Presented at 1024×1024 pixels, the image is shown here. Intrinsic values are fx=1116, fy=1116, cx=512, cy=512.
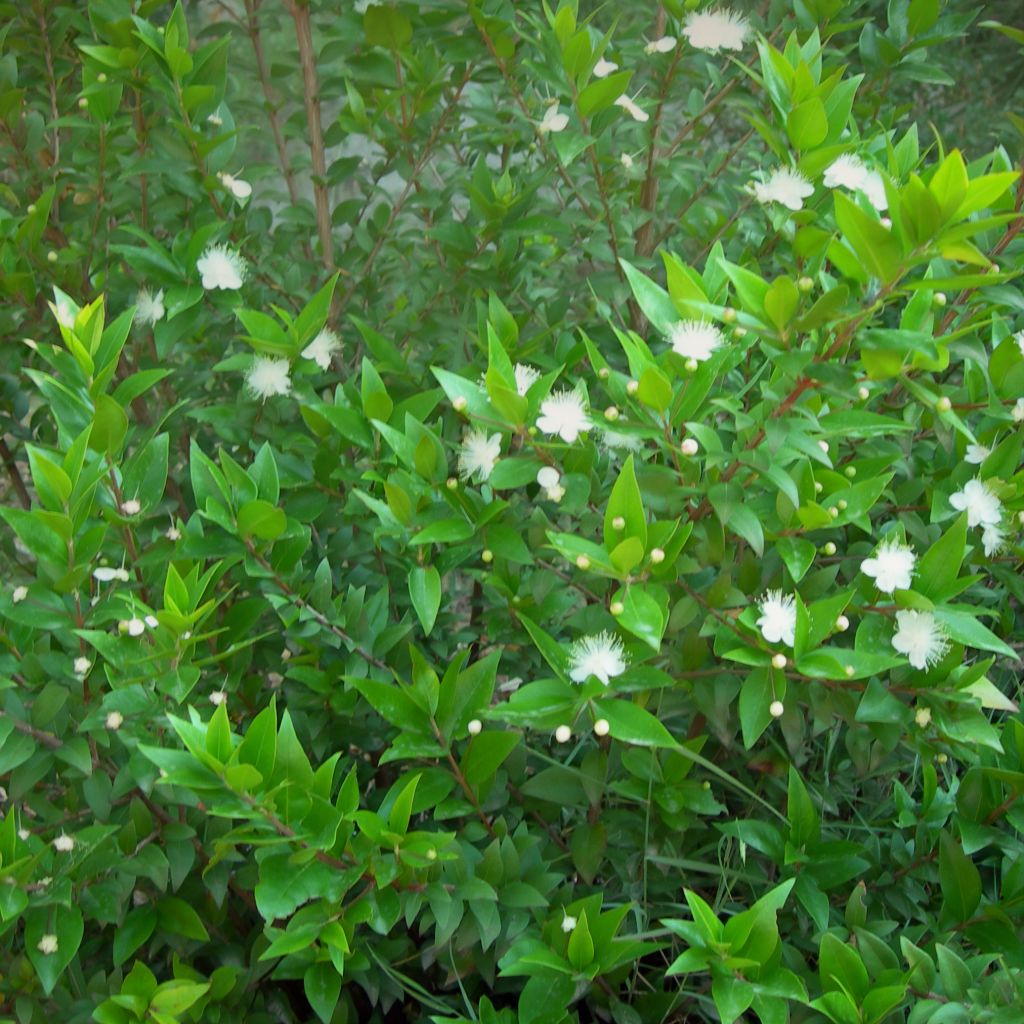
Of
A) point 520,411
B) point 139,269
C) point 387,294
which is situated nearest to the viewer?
point 520,411

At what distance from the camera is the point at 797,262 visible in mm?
1123

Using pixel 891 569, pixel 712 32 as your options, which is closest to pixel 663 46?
pixel 712 32

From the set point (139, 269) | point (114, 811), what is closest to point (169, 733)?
point (114, 811)

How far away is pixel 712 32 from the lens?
1.30m

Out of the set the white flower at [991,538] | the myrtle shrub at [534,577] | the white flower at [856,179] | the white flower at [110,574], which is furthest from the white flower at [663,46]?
the white flower at [110,574]

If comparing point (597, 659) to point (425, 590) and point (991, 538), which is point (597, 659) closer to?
point (425, 590)

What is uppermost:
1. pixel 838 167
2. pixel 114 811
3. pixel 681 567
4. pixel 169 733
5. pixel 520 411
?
pixel 838 167

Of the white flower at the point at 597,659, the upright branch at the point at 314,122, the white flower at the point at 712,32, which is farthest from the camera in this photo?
the upright branch at the point at 314,122

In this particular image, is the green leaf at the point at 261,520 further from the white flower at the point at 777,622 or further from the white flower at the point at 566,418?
the white flower at the point at 777,622

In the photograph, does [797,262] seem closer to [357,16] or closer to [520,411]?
[520,411]

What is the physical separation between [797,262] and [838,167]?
97mm

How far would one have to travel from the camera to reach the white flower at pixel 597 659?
0.89 meters

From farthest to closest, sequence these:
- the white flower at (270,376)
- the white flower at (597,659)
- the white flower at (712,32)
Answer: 1. the white flower at (712,32)
2. the white flower at (270,376)
3. the white flower at (597,659)

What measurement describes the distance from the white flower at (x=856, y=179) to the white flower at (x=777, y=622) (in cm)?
41
